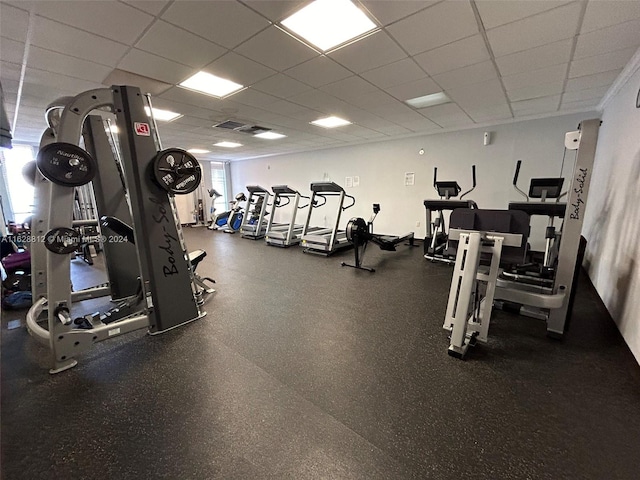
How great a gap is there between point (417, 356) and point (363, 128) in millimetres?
4750

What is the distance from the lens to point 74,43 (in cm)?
227

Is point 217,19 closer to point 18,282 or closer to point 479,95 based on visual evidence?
point 479,95

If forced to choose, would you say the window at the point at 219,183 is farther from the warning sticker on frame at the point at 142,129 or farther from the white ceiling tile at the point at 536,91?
the white ceiling tile at the point at 536,91

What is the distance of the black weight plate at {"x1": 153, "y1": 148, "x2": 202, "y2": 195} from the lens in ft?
7.42

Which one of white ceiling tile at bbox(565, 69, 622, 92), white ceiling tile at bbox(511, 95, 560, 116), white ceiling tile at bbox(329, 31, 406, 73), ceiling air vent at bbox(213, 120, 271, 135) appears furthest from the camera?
ceiling air vent at bbox(213, 120, 271, 135)

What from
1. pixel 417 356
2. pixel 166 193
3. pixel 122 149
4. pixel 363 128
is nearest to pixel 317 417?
pixel 417 356

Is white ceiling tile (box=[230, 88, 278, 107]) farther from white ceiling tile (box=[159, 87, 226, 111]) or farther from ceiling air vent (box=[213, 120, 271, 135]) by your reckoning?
ceiling air vent (box=[213, 120, 271, 135])

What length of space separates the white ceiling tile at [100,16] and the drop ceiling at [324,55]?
10 millimetres

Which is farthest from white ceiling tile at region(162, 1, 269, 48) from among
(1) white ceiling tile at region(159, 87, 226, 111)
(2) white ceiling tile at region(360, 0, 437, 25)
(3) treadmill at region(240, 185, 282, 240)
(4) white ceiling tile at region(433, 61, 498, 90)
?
(3) treadmill at region(240, 185, 282, 240)

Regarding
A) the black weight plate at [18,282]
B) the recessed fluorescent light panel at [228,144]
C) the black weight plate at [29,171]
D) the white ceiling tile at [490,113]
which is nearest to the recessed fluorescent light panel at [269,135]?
the recessed fluorescent light panel at [228,144]

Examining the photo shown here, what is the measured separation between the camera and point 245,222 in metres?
7.57

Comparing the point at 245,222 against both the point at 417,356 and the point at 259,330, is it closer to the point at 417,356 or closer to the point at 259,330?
the point at 259,330

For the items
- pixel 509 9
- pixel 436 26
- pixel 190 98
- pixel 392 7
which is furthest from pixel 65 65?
pixel 509 9

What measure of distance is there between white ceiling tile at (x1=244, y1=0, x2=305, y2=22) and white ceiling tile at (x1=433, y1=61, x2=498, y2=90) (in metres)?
1.90
